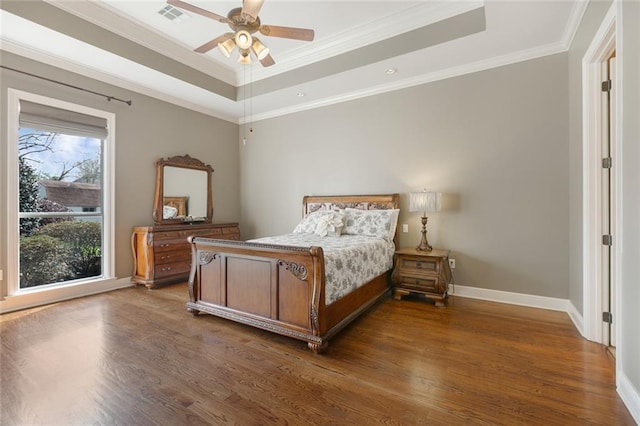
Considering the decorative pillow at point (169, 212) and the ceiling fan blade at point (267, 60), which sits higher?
the ceiling fan blade at point (267, 60)

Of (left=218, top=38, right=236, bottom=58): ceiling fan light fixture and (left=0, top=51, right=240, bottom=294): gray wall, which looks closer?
(left=218, top=38, right=236, bottom=58): ceiling fan light fixture

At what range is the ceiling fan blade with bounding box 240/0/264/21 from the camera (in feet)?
7.15

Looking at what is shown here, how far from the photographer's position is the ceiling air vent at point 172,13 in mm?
3112

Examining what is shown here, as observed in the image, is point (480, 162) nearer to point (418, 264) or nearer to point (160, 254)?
point (418, 264)

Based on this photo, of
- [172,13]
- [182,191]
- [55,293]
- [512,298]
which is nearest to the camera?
[172,13]

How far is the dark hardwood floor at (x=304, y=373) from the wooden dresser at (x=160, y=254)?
1.06 meters

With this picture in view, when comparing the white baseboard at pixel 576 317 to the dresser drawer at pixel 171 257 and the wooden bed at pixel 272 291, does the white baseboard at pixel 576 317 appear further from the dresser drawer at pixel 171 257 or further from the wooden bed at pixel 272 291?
the dresser drawer at pixel 171 257

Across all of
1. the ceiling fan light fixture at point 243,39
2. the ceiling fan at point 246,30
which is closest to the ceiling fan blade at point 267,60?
the ceiling fan at point 246,30

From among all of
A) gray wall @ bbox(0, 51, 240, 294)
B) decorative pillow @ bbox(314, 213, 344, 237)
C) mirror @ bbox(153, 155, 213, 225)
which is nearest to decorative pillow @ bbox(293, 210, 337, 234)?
decorative pillow @ bbox(314, 213, 344, 237)

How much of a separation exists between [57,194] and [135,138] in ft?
4.07

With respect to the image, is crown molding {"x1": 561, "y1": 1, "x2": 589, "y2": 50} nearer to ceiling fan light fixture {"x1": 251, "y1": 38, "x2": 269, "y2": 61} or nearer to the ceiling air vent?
ceiling fan light fixture {"x1": 251, "y1": 38, "x2": 269, "y2": 61}

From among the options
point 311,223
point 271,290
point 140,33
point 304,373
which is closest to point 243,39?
point 140,33

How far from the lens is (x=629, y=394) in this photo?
61.1 inches

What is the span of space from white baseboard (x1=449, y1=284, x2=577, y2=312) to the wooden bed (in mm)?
1252
